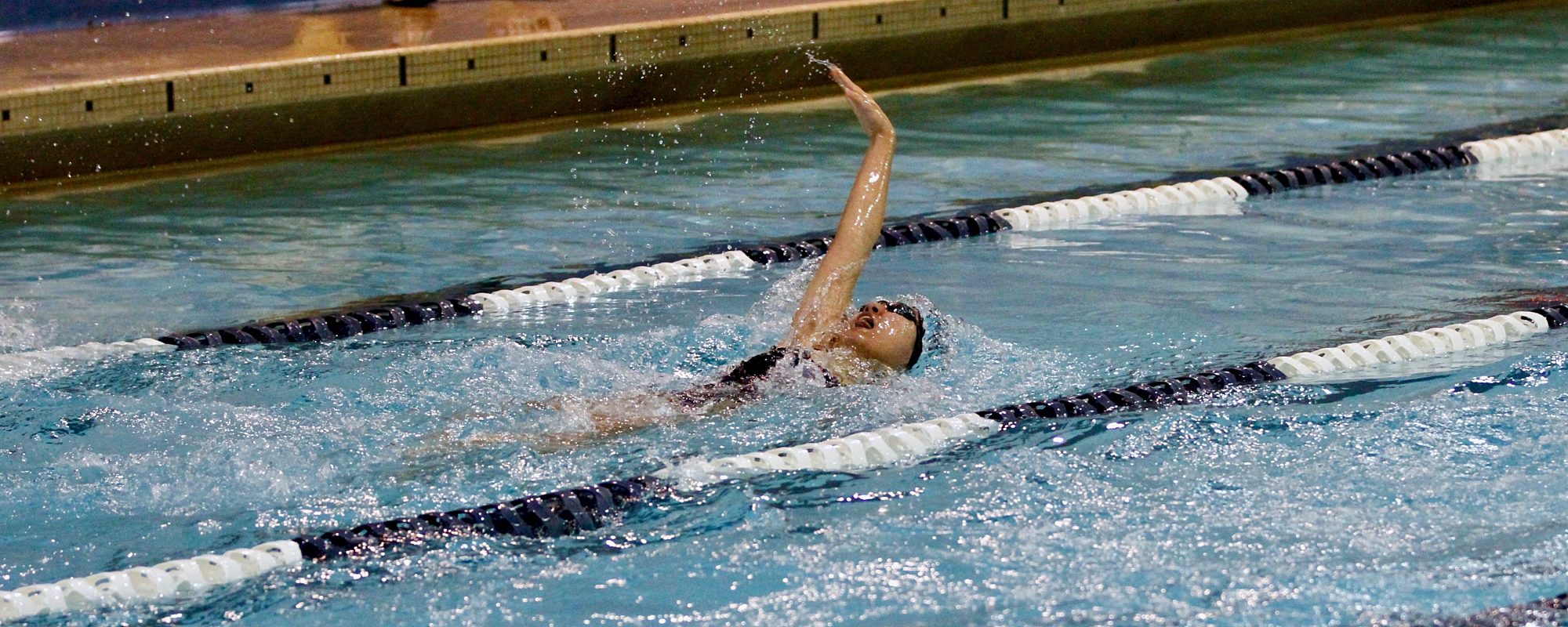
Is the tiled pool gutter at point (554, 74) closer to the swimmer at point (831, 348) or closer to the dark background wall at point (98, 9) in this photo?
the dark background wall at point (98, 9)

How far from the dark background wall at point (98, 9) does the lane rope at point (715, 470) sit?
5.33 m

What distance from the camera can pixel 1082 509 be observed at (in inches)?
130

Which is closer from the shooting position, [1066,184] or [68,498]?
[68,498]

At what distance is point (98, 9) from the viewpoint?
796 cm

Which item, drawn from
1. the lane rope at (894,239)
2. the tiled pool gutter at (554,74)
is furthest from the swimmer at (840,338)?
the tiled pool gutter at (554,74)

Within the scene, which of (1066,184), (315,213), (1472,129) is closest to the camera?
(315,213)

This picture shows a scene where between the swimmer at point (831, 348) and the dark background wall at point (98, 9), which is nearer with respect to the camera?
the swimmer at point (831, 348)

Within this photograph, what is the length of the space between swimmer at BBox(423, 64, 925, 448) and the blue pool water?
0.18 feet

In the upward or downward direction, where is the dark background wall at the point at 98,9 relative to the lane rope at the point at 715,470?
upward

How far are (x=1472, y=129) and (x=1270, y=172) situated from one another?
116cm

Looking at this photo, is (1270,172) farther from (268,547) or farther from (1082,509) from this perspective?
(268,547)

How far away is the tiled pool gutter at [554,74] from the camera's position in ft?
21.2

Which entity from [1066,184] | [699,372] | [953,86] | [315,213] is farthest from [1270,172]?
[315,213]

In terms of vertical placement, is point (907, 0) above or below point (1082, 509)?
above
